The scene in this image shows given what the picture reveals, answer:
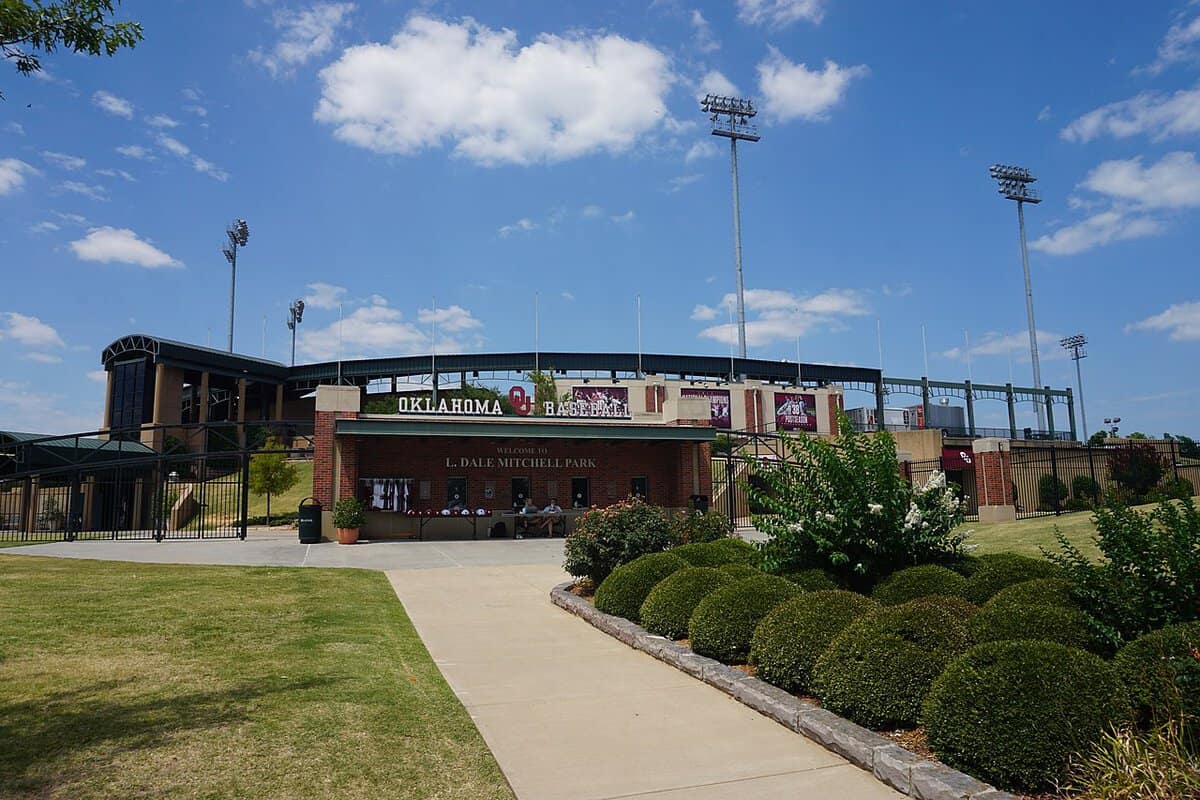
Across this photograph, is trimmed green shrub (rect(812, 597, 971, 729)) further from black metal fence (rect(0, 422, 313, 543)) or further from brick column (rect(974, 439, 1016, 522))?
black metal fence (rect(0, 422, 313, 543))

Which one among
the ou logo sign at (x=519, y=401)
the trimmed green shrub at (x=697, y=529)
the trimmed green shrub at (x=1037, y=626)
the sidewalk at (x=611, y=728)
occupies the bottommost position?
the sidewalk at (x=611, y=728)

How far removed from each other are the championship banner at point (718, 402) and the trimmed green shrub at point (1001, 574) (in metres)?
53.5

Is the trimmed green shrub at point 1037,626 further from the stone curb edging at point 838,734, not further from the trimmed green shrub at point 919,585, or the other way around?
the trimmed green shrub at point 919,585

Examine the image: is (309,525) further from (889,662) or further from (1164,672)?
(1164,672)

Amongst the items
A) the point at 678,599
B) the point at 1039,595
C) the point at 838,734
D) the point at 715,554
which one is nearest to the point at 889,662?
the point at 838,734

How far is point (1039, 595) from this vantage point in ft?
21.3

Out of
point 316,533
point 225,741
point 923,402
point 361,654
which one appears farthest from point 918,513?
point 923,402

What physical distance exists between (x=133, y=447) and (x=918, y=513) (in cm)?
4543

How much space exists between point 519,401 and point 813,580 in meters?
25.7

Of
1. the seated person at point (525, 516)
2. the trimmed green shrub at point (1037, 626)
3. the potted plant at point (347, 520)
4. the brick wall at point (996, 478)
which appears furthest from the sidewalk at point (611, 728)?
the brick wall at point (996, 478)

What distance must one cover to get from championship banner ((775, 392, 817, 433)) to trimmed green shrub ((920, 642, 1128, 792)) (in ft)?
203

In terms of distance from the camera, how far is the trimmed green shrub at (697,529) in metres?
13.0

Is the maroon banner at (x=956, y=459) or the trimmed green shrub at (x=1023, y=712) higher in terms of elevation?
the maroon banner at (x=956, y=459)

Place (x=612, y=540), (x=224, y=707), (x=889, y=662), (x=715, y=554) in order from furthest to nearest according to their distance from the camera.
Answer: (x=612, y=540)
(x=715, y=554)
(x=224, y=707)
(x=889, y=662)
